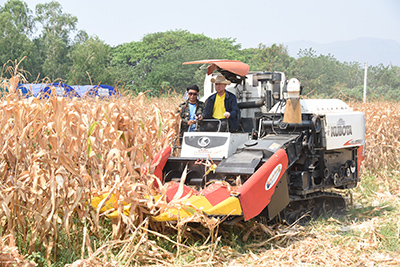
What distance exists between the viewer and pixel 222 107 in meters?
7.60

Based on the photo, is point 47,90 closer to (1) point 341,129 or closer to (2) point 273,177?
(2) point 273,177

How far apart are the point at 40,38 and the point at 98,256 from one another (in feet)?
143

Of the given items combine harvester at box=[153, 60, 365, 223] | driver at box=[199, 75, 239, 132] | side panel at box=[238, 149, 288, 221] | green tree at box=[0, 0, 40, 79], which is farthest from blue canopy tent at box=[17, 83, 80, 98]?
green tree at box=[0, 0, 40, 79]

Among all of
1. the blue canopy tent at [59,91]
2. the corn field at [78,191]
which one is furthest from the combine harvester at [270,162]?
the blue canopy tent at [59,91]

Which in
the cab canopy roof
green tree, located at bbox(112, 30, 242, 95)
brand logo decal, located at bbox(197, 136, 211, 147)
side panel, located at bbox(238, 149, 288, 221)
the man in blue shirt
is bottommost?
side panel, located at bbox(238, 149, 288, 221)

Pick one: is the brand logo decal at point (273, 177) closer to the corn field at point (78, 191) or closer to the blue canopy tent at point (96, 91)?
the corn field at point (78, 191)

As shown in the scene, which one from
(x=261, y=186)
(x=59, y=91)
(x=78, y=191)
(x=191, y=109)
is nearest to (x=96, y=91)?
(x=59, y=91)

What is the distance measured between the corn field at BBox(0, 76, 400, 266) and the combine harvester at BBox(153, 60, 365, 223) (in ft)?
1.19

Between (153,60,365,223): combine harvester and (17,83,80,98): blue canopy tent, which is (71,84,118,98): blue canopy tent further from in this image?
(153,60,365,223): combine harvester

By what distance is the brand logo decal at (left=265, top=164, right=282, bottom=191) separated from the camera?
5539mm

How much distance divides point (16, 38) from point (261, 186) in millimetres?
37095

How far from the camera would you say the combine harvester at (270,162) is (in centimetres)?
527

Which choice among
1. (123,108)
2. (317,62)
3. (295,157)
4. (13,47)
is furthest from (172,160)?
(317,62)

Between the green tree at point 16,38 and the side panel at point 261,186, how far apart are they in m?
30.3
